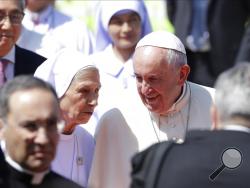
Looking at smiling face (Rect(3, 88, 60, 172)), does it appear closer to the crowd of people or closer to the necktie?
the crowd of people

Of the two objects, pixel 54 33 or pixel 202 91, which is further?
pixel 54 33

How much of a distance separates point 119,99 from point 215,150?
1786 mm

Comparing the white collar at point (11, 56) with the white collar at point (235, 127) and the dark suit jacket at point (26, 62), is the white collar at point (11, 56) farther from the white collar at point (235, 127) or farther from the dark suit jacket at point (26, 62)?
the white collar at point (235, 127)

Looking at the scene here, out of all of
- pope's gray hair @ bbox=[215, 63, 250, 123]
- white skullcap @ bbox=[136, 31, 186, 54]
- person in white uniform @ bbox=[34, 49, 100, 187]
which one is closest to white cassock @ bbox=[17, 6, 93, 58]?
white skullcap @ bbox=[136, 31, 186, 54]

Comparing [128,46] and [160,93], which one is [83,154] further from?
[128,46]

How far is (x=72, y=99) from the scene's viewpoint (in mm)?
7211

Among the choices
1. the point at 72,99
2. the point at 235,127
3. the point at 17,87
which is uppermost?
the point at 17,87

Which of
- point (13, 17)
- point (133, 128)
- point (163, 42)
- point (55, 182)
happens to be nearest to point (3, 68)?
point (13, 17)

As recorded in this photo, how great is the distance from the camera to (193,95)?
7684 millimetres

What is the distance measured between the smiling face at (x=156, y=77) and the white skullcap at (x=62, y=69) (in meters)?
0.33

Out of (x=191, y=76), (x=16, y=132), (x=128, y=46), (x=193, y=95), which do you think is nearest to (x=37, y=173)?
(x=16, y=132)

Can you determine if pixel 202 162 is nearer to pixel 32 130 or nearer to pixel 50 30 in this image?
pixel 32 130

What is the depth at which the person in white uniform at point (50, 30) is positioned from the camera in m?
9.56

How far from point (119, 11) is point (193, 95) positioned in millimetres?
2048
